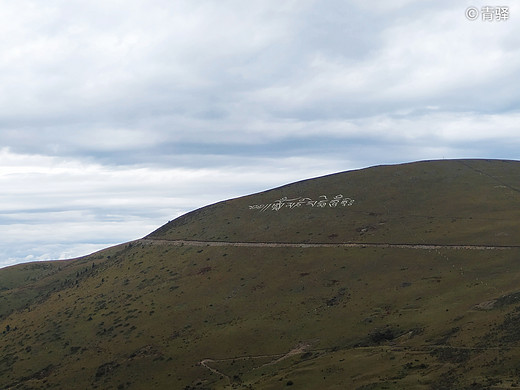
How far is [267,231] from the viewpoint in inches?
4779

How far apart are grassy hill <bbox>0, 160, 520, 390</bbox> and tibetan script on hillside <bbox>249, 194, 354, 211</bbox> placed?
0.66 metres

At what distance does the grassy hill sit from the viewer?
53.2 m

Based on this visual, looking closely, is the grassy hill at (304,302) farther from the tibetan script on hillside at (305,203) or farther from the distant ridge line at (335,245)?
the distant ridge line at (335,245)

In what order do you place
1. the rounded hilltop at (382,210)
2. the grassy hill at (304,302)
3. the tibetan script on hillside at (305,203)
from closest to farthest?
the grassy hill at (304,302), the rounded hilltop at (382,210), the tibetan script on hillside at (305,203)

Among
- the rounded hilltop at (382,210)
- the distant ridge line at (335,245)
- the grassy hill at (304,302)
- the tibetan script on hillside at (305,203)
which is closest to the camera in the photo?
the grassy hill at (304,302)

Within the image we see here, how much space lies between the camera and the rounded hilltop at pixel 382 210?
329ft

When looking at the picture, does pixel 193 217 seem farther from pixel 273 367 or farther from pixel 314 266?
pixel 273 367

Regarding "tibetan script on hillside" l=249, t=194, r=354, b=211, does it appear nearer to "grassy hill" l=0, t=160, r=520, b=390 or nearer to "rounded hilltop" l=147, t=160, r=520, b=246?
"rounded hilltop" l=147, t=160, r=520, b=246

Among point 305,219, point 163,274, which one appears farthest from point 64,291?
point 305,219

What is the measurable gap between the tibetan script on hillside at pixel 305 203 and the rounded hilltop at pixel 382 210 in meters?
0.16

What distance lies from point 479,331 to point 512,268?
26.7 metres

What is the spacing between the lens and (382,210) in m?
120

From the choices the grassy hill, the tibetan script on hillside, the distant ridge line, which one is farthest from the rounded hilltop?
the distant ridge line

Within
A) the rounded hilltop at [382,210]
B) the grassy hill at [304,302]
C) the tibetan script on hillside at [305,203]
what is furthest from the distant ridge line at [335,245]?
the tibetan script on hillside at [305,203]
